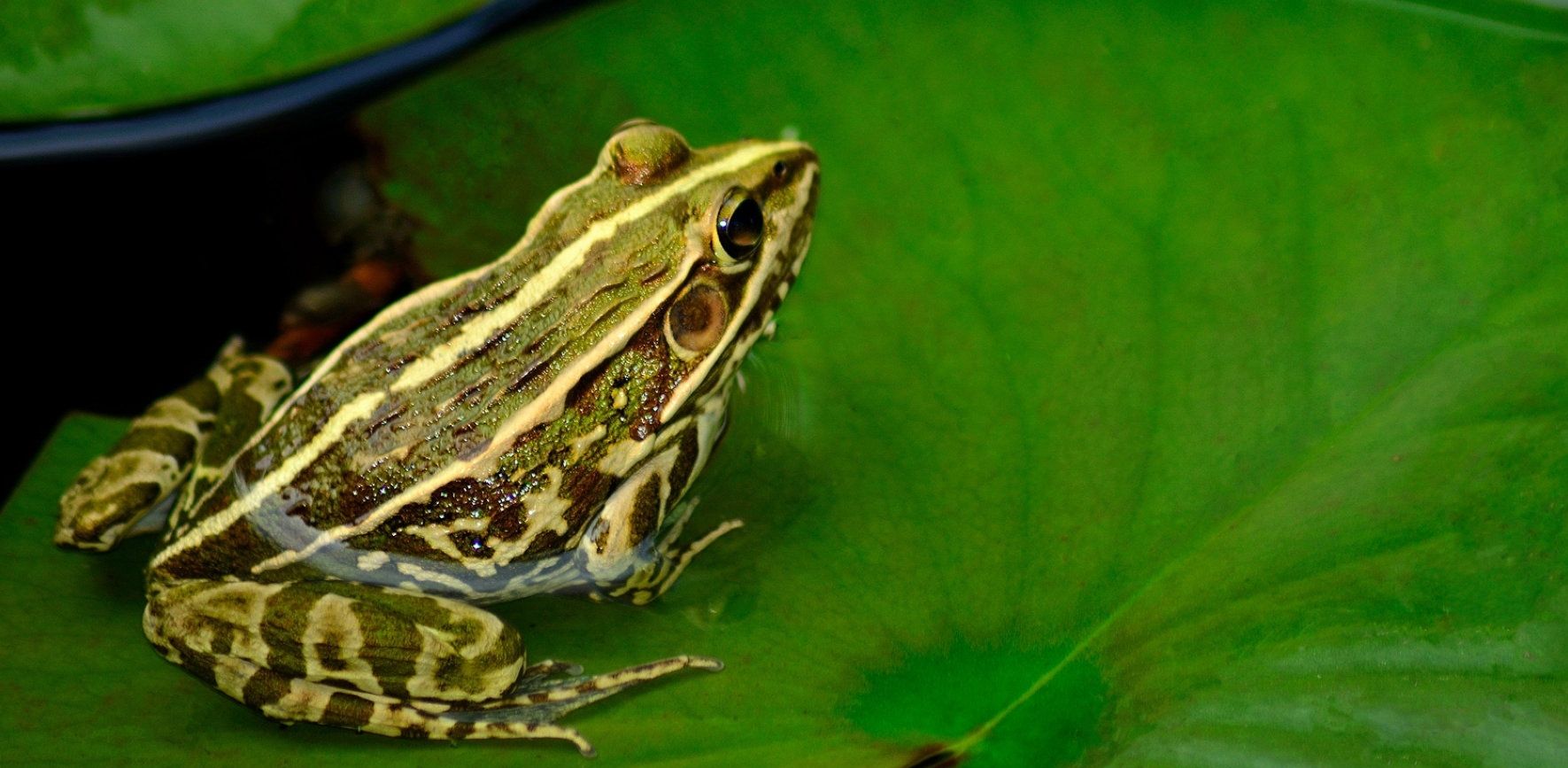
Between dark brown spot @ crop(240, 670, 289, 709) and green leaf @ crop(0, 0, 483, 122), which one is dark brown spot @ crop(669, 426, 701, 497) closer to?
dark brown spot @ crop(240, 670, 289, 709)

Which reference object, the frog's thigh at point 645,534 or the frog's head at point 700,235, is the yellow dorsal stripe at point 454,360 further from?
the frog's thigh at point 645,534

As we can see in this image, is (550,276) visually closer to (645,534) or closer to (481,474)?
(481,474)

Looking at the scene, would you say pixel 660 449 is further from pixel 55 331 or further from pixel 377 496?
pixel 55 331

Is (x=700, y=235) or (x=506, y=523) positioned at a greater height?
(x=700, y=235)

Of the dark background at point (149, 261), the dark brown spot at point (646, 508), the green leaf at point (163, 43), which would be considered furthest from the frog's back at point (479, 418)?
the dark background at point (149, 261)

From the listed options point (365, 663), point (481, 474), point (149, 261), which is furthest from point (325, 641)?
point (149, 261)

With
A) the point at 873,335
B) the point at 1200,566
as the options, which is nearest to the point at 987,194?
the point at 873,335
